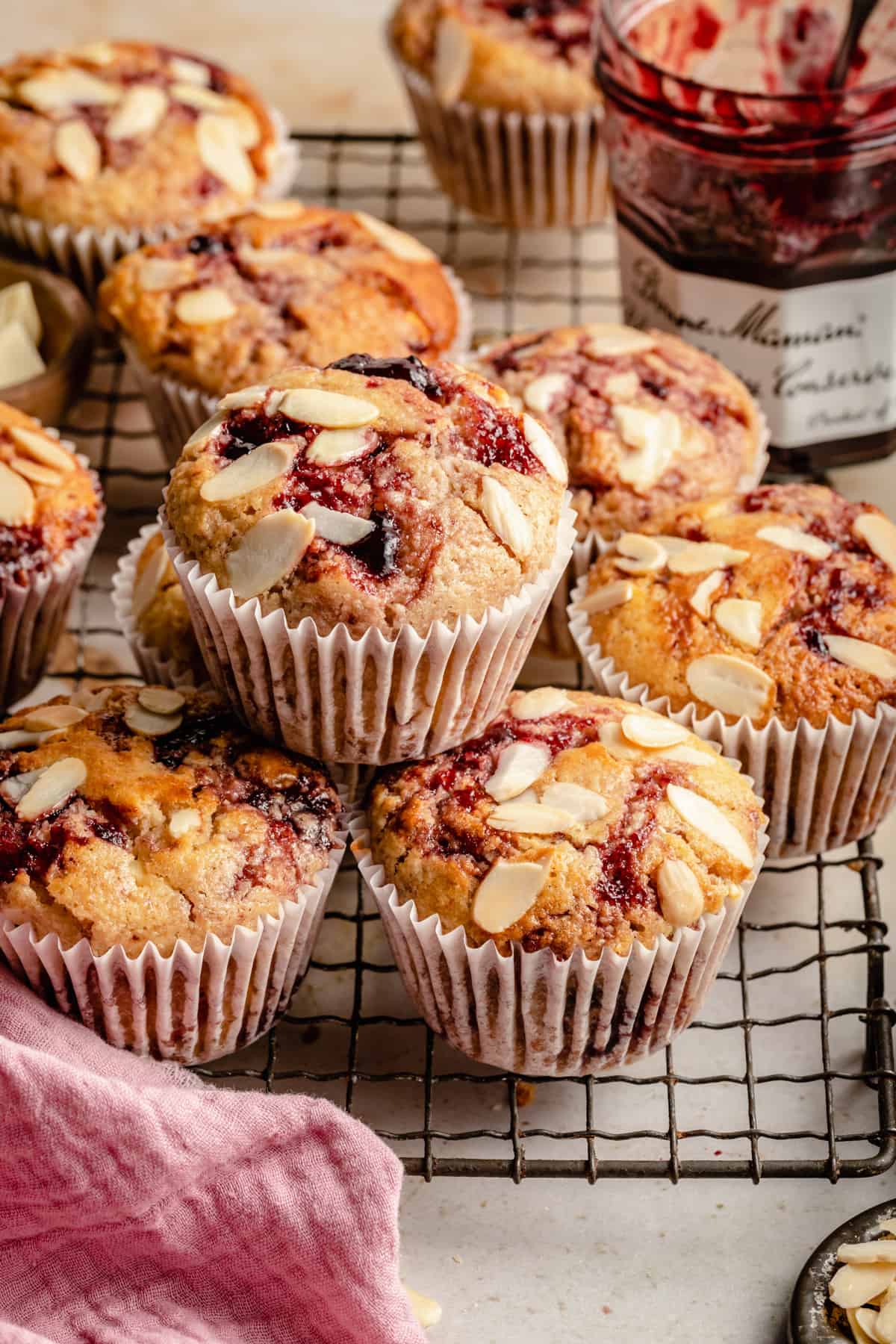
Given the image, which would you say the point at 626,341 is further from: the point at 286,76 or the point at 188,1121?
the point at 286,76

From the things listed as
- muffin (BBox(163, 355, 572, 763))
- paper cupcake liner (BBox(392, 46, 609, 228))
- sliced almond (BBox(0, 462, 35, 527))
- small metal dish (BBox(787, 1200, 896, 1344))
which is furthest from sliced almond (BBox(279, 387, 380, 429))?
paper cupcake liner (BBox(392, 46, 609, 228))

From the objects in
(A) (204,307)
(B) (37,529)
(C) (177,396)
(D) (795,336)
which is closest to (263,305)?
(A) (204,307)

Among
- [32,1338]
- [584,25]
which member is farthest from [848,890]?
[584,25]

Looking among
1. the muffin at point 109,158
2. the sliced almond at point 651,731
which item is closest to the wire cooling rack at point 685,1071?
the sliced almond at point 651,731

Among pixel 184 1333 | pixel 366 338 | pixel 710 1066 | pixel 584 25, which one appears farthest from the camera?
pixel 584 25

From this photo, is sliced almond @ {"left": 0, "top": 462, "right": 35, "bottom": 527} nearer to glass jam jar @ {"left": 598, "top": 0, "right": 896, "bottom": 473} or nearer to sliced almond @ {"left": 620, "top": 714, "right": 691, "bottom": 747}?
sliced almond @ {"left": 620, "top": 714, "right": 691, "bottom": 747}

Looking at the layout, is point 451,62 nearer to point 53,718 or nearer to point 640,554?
point 640,554
